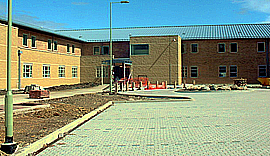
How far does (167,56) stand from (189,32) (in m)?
9.41

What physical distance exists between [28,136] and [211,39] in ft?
142

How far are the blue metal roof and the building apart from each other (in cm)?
14

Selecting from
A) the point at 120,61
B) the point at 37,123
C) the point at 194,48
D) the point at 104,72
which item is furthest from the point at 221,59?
the point at 37,123

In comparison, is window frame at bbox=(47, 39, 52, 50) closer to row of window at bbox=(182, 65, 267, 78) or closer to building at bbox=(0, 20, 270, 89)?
building at bbox=(0, 20, 270, 89)

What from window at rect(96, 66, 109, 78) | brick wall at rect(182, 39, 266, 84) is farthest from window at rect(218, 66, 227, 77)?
window at rect(96, 66, 109, 78)

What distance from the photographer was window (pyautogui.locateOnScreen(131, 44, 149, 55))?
45.6m

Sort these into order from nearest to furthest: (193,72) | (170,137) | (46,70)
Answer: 1. (170,137)
2. (46,70)
3. (193,72)

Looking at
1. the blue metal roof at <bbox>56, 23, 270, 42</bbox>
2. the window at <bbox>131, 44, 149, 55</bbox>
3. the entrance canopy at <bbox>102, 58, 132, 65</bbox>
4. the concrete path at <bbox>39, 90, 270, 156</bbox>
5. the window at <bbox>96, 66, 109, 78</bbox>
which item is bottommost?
the concrete path at <bbox>39, 90, 270, 156</bbox>

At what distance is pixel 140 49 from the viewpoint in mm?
45719

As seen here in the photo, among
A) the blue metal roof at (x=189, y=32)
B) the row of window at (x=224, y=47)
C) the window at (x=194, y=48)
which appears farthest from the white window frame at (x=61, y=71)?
the window at (x=194, y=48)

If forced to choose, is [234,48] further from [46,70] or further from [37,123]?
[37,123]

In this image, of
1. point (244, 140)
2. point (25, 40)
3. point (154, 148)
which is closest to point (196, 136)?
point (244, 140)

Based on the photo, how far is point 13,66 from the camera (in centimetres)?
3334

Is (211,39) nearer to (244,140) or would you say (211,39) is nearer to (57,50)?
(57,50)
